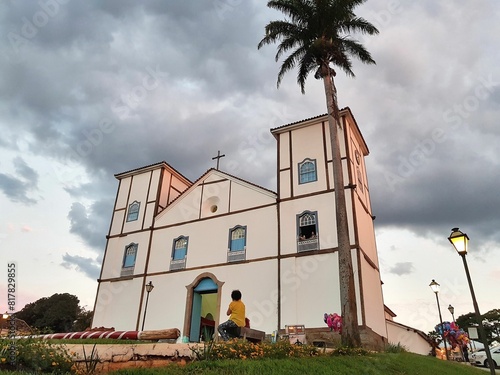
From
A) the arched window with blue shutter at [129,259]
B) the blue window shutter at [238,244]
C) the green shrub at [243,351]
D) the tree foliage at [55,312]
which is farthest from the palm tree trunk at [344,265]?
the tree foliage at [55,312]

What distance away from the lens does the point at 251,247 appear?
20.0 m

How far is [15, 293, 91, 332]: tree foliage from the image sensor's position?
4756 cm

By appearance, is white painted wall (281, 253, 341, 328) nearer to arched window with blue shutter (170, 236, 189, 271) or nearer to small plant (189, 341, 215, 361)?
arched window with blue shutter (170, 236, 189, 271)

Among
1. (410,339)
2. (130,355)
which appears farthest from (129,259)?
(130,355)

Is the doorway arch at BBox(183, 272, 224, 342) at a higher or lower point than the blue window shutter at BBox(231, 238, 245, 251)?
lower

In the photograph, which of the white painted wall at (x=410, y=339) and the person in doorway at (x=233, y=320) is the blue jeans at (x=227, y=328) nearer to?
the person in doorway at (x=233, y=320)

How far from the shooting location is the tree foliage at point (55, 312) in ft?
156

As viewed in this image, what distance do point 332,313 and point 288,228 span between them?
4679mm

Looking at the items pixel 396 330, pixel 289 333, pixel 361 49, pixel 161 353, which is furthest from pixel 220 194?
pixel 161 353

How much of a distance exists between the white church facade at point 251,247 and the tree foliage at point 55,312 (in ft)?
94.1

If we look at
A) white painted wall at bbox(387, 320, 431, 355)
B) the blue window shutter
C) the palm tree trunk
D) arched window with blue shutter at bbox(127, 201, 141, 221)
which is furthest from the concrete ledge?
arched window with blue shutter at bbox(127, 201, 141, 221)

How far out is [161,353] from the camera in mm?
6609

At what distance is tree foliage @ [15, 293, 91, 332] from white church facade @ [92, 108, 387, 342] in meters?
28.7

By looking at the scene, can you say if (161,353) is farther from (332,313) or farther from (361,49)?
(361,49)
